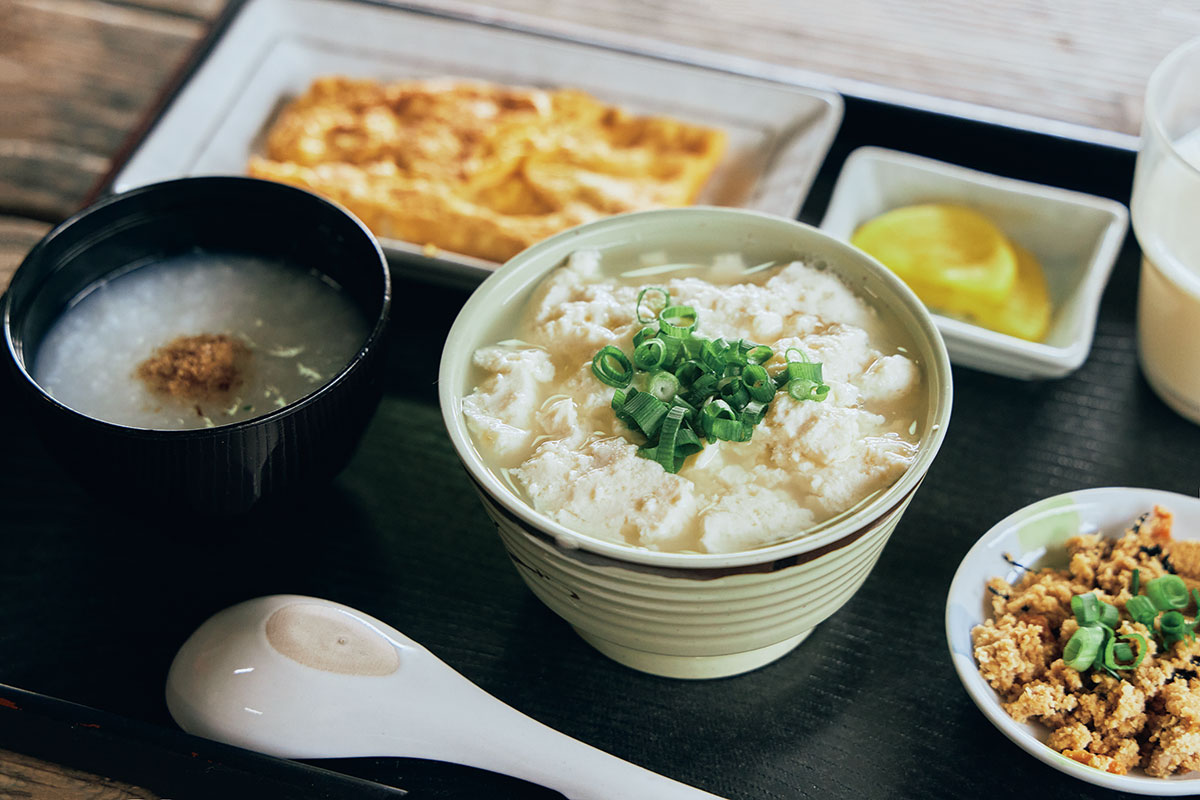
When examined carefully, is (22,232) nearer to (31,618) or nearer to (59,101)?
(59,101)

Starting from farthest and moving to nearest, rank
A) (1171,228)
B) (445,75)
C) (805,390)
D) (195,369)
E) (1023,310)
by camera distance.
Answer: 1. (445,75)
2. (1023,310)
3. (1171,228)
4. (195,369)
5. (805,390)

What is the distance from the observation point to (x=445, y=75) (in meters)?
2.38

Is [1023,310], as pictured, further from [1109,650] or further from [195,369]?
[195,369]

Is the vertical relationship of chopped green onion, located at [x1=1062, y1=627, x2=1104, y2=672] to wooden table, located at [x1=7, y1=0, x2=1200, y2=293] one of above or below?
below

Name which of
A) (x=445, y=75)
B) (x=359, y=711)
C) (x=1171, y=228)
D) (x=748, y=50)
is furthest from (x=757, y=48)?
(x=359, y=711)

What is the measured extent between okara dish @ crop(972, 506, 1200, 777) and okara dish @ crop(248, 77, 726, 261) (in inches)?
41.2

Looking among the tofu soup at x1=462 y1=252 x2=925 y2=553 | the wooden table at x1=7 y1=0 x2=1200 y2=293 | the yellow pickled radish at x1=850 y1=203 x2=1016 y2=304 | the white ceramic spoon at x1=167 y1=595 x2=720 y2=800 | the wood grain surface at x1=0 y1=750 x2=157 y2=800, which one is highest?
the tofu soup at x1=462 y1=252 x2=925 y2=553

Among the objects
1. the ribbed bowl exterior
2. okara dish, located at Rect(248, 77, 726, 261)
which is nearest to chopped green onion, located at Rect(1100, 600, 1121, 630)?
the ribbed bowl exterior

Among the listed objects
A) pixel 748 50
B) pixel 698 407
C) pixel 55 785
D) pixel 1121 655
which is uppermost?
pixel 698 407

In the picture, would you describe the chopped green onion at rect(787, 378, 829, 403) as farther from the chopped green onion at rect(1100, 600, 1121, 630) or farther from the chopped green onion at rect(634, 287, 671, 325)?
the chopped green onion at rect(1100, 600, 1121, 630)

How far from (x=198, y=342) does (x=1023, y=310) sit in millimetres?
1337

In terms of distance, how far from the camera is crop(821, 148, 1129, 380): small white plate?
1.66 metres

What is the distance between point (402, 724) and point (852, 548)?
0.57 meters

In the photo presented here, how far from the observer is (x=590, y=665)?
1.39m
